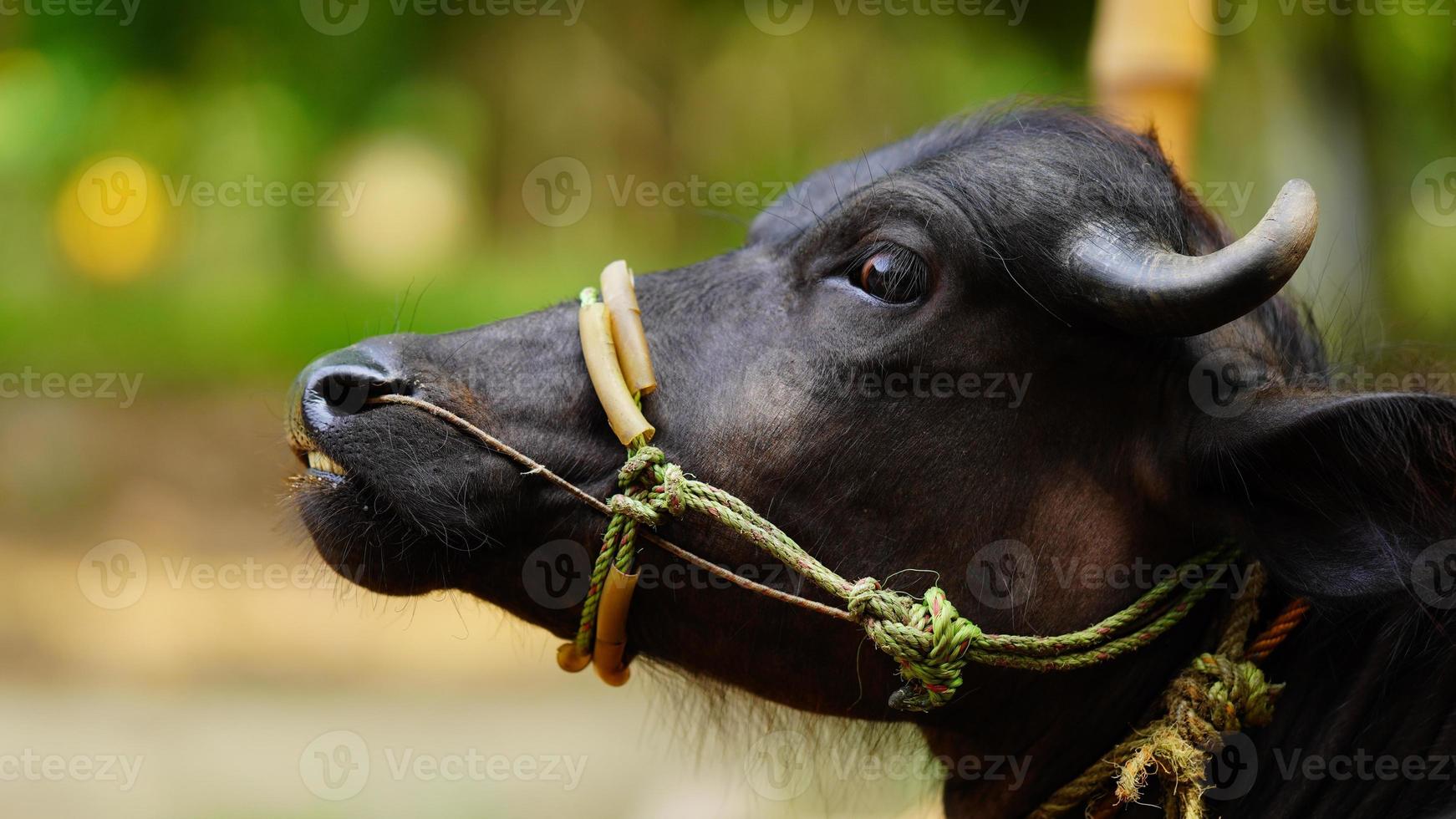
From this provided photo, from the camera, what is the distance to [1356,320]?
12.3ft

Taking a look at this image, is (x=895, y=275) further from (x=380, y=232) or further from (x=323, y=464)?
(x=380, y=232)

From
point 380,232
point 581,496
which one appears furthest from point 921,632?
point 380,232

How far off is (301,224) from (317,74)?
6.13ft

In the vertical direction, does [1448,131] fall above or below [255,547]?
above

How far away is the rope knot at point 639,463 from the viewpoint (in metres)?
3.17

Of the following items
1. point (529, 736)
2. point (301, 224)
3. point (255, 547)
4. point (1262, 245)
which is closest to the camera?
point (1262, 245)

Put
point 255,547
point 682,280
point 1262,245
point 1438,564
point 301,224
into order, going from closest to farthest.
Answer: point 1262,245, point 1438,564, point 682,280, point 255,547, point 301,224

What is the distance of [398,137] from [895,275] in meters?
13.5

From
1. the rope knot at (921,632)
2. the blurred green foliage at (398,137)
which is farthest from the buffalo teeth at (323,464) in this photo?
the blurred green foliage at (398,137)

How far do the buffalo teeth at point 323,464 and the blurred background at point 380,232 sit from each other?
1.60m

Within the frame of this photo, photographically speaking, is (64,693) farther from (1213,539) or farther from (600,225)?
(1213,539)

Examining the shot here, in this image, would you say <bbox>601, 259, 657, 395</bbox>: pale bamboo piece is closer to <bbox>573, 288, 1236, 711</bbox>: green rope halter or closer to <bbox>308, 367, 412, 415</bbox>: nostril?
<bbox>573, 288, 1236, 711</bbox>: green rope halter

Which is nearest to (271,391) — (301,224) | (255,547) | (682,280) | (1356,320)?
(255,547)

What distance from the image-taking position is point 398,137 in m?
15.6
